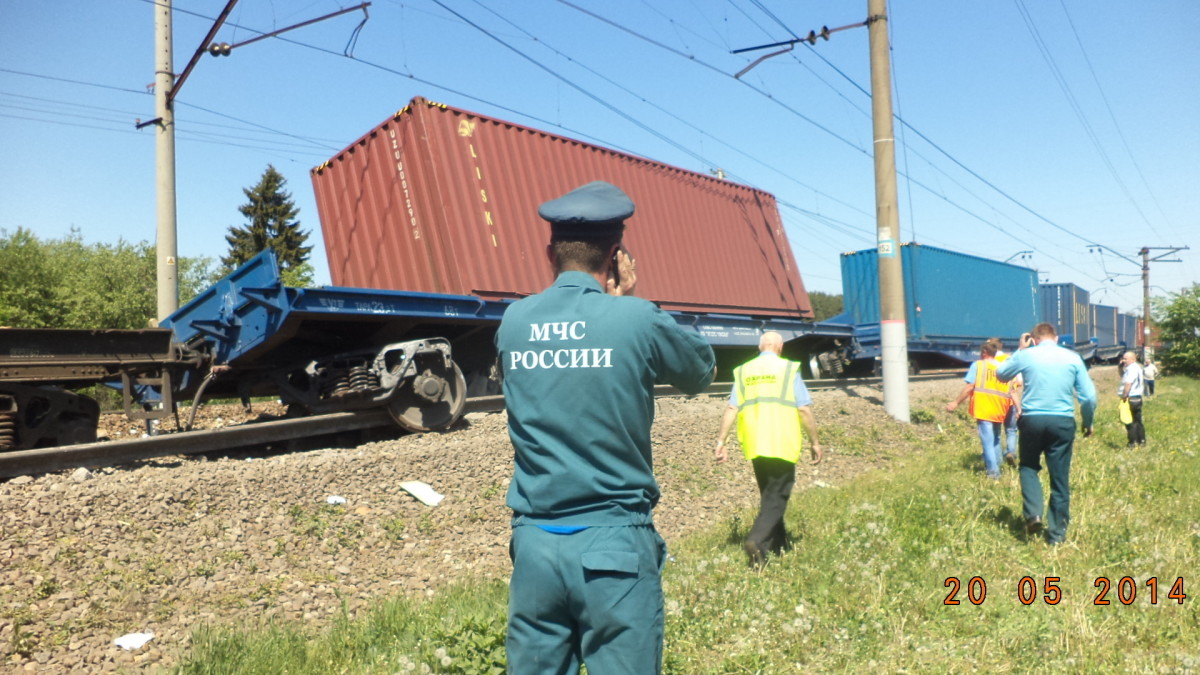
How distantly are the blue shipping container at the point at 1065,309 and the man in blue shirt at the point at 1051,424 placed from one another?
26995mm

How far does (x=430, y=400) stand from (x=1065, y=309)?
30.2 metres

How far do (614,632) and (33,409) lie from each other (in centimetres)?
745

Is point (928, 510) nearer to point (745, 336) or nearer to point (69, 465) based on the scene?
point (69, 465)

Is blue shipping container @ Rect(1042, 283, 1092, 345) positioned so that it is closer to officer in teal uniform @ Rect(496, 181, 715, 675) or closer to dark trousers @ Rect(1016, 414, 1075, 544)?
dark trousers @ Rect(1016, 414, 1075, 544)

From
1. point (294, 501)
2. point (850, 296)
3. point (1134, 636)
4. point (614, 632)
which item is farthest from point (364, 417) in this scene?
point (850, 296)

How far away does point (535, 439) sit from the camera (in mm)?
2234

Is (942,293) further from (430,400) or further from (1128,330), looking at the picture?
(1128,330)

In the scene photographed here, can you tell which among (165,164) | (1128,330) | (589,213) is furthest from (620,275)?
(1128,330)

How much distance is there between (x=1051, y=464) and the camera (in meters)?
6.36

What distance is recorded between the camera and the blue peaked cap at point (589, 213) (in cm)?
231

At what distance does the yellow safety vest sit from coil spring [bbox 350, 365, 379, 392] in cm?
414

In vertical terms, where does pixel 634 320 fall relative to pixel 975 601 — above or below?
above
